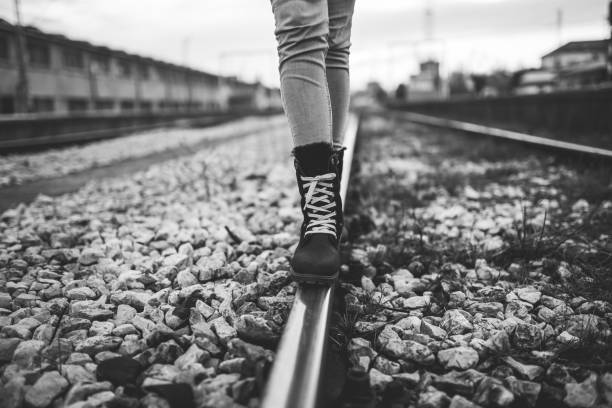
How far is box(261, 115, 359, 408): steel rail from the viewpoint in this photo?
71 centimetres

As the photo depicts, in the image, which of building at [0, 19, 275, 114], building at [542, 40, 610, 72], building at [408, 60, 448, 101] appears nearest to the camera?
building at [542, 40, 610, 72]

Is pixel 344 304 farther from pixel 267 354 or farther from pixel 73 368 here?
pixel 73 368

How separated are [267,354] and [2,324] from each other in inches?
31.6

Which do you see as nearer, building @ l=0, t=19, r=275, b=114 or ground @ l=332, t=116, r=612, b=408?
ground @ l=332, t=116, r=612, b=408

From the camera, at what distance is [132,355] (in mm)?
1073

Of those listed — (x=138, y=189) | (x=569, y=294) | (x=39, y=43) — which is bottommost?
(x=569, y=294)

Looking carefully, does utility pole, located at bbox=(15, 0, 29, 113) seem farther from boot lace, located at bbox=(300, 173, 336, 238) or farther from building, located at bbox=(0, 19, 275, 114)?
Answer: boot lace, located at bbox=(300, 173, 336, 238)

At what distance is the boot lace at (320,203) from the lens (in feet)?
4.50

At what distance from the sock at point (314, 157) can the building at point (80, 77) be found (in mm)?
23957

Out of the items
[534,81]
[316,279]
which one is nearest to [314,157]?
[316,279]

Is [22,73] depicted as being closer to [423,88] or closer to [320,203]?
[320,203]

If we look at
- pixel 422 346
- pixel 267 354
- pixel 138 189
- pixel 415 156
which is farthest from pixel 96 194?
pixel 415 156

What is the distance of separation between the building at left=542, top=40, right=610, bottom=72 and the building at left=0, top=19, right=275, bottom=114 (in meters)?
22.4

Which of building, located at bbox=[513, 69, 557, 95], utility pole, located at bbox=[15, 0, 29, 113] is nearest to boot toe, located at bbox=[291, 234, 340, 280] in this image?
building, located at bbox=[513, 69, 557, 95]
